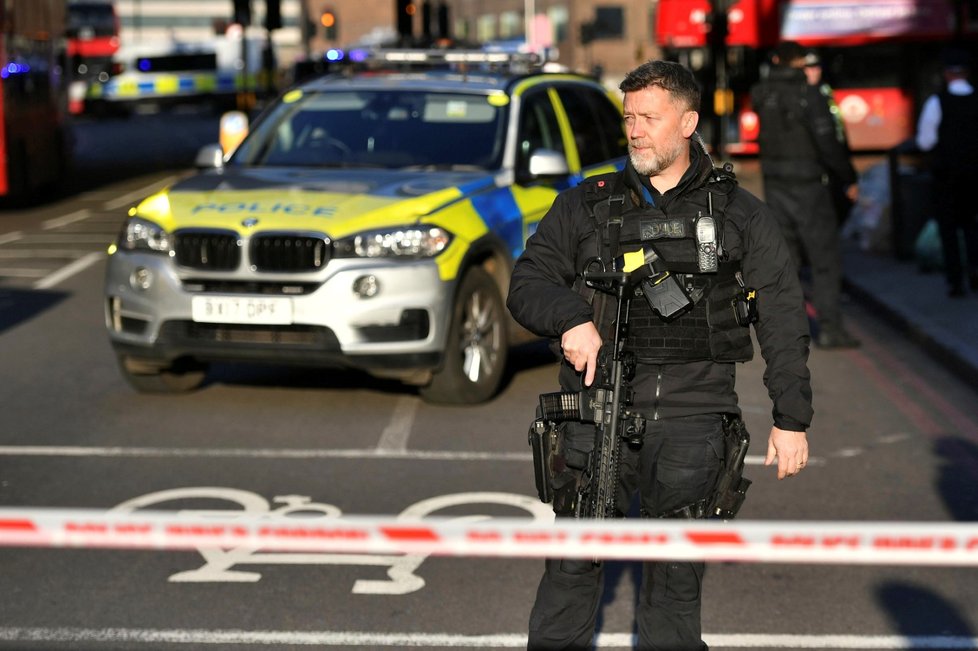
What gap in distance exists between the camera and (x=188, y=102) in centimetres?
7731

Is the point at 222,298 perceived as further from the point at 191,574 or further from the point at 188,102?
the point at 188,102

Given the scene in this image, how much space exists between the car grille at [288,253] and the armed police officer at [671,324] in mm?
4185

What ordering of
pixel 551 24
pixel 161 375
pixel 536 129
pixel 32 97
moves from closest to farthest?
pixel 161 375, pixel 536 129, pixel 32 97, pixel 551 24

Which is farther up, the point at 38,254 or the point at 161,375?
the point at 161,375

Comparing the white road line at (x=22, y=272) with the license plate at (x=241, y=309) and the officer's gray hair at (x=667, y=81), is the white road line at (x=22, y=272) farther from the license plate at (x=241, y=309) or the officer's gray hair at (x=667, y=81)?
the officer's gray hair at (x=667, y=81)

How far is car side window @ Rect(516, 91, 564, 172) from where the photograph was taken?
9.70 meters

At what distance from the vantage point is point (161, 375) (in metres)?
9.38

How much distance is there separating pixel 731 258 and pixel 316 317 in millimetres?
4398

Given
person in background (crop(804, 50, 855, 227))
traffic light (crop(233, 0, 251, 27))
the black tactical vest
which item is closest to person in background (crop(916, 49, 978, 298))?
person in background (crop(804, 50, 855, 227))

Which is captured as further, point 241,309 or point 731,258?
→ point 241,309

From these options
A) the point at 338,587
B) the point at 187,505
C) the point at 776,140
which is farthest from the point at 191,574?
the point at 776,140

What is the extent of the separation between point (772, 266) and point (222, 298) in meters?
4.73

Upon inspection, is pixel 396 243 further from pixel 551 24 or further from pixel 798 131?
pixel 551 24

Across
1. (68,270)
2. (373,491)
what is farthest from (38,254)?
(373,491)
